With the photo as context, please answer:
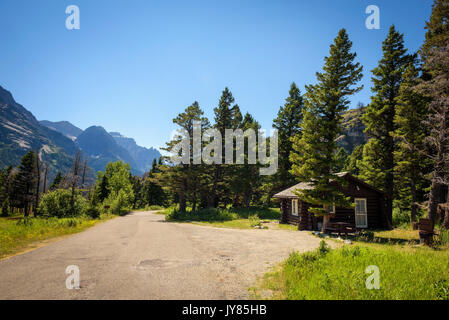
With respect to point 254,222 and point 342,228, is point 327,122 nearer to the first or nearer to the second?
point 342,228

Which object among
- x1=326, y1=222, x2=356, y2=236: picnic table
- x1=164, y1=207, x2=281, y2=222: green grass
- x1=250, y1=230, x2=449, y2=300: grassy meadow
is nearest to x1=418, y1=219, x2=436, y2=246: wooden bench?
x1=250, y1=230, x2=449, y2=300: grassy meadow

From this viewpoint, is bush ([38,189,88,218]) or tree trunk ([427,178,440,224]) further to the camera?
bush ([38,189,88,218])

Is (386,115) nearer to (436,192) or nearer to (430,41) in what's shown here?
(430,41)

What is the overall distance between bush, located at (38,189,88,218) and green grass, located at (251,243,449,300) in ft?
98.0

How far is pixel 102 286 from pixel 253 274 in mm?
4261

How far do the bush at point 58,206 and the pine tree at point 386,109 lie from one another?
3599 centimetres

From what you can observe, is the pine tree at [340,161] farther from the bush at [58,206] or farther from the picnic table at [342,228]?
the bush at [58,206]

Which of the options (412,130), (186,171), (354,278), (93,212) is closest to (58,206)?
(93,212)

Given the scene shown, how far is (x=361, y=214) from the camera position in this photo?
19.6 meters

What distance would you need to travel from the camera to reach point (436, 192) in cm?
1450

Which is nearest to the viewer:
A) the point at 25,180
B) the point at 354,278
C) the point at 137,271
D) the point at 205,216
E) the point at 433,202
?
the point at 354,278

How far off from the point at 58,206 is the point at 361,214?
1358 inches

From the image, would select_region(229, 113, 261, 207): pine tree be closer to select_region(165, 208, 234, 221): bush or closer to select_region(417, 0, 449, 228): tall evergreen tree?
select_region(165, 208, 234, 221): bush

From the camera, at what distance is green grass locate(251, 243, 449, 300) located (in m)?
4.90
